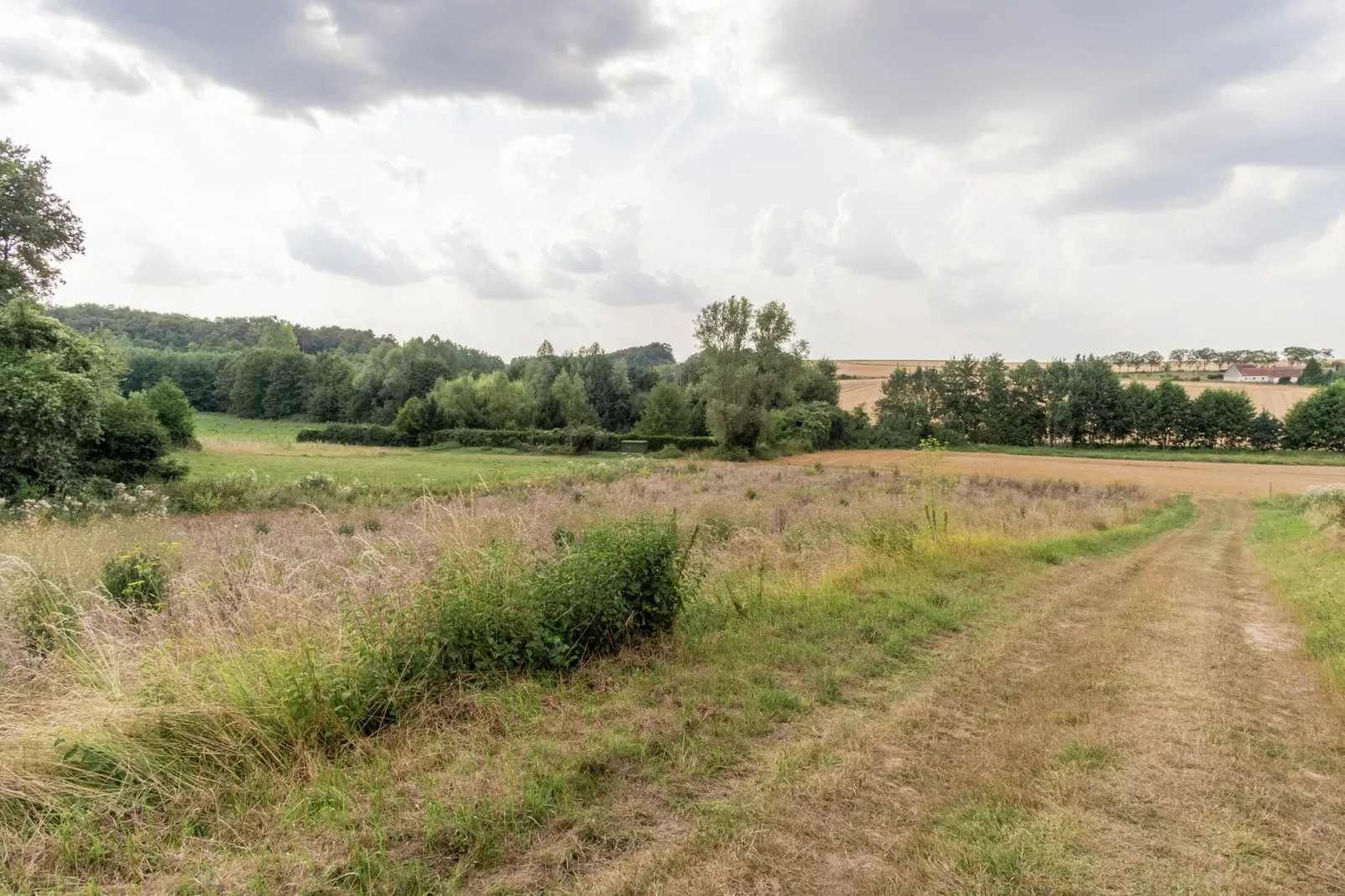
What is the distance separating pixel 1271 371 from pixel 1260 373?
4.98ft

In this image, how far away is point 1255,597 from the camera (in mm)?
9555

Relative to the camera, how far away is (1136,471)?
143 feet

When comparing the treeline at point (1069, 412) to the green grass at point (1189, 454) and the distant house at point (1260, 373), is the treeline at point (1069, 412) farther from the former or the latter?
the distant house at point (1260, 373)

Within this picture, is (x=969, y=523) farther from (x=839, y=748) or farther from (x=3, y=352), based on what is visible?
(x=3, y=352)

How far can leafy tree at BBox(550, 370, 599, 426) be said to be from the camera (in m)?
70.6

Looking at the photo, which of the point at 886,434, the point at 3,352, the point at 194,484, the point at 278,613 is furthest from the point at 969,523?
the point at 886,434

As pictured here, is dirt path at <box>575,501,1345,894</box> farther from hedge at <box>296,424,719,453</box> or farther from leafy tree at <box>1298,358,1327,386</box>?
leafy tree at <box>1298,358,1327,386</box>

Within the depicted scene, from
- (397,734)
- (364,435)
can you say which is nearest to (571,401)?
(364,435)

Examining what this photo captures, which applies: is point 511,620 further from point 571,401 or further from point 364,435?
point 364,435

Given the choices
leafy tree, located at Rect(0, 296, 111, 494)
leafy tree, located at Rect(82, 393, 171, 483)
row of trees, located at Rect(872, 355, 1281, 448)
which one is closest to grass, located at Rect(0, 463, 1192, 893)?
leafy tree, located at Rect(0, 296, 111, 494)

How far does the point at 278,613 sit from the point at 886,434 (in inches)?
2632

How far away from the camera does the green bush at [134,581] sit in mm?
6577

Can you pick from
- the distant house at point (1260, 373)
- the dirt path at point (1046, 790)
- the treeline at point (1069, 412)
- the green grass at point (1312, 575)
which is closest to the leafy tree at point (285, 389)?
the treeline at point (1069, 412)

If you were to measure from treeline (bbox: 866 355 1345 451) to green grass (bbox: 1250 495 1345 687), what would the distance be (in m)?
45.5
